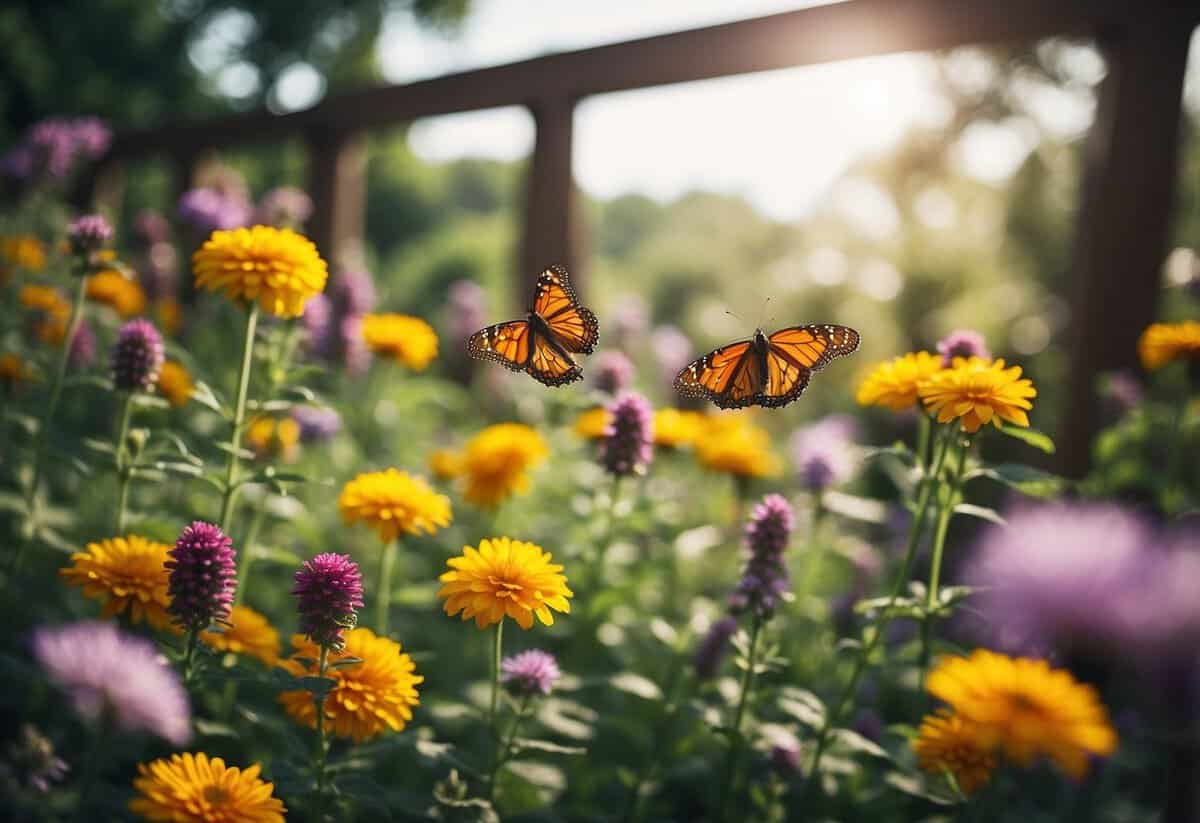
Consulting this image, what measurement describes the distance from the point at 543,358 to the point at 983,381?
3.32 feet

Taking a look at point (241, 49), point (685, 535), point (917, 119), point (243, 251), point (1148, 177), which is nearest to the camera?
point (243, 251)

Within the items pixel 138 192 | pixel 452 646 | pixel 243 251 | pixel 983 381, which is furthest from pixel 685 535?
pixel 138 192

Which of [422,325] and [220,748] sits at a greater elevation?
[422,325]

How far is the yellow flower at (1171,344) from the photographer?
2.17m

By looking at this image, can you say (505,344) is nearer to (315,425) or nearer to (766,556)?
(766,556)

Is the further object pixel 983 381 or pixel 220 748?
pixel 220 748

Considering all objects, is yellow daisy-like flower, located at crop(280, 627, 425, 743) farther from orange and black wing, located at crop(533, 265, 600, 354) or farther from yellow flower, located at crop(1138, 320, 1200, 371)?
yellow flower, located at crop(1138, 320, 1200, 371)

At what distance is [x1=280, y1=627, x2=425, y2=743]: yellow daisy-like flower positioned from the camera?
161 cm

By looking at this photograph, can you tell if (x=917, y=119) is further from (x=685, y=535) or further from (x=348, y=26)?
(x=348, y=26)

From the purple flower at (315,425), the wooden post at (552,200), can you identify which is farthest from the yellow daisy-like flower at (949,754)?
the wooden post at (552,200)

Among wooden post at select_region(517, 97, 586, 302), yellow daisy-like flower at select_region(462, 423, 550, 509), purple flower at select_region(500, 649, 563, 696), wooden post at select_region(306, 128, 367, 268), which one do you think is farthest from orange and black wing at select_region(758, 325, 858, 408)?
wooden post at select_region(306, 128, 367, 268)

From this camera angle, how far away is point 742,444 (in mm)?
2914

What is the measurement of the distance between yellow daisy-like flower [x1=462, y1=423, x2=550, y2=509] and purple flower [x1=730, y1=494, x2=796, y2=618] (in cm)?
88

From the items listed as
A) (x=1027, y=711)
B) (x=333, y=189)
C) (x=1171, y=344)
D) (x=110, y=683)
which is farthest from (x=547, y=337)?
(x=333, y=189)
